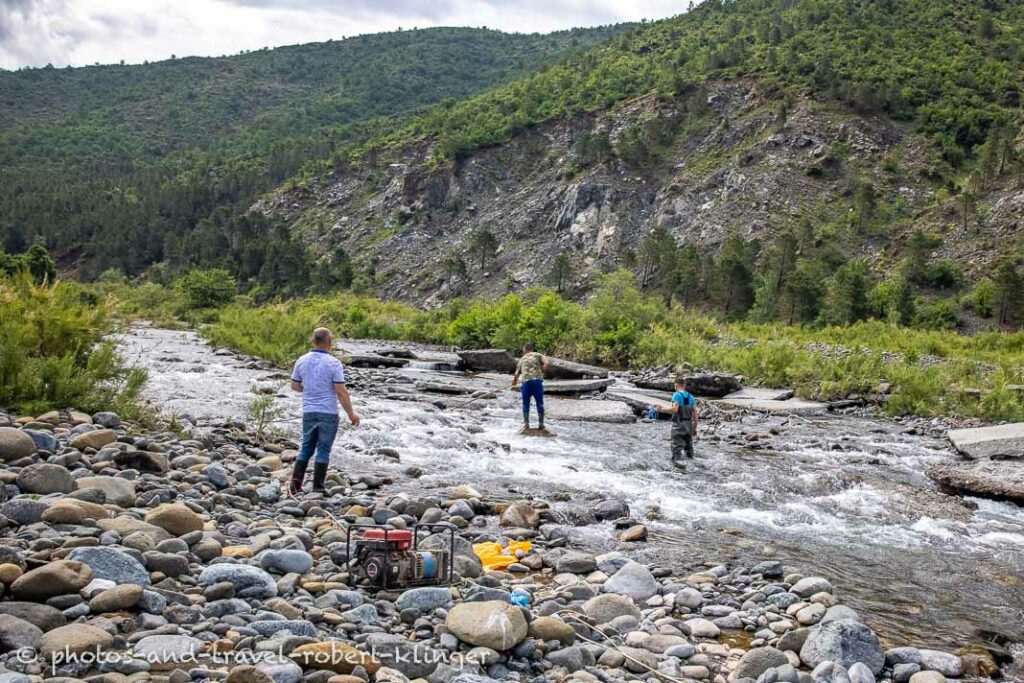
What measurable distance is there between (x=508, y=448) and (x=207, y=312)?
44.8 meters

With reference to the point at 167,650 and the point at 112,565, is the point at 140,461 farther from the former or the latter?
the point at 167,650

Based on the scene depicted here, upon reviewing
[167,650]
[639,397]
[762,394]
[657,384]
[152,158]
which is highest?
[152,158]

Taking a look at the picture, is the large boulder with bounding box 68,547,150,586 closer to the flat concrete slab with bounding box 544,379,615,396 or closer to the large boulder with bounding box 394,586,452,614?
the large boulder with bounding box 394,586,452,614

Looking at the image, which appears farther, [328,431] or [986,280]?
[986,280]

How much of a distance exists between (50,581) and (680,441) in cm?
1057

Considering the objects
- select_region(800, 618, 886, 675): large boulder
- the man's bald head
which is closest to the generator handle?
the man's bald head

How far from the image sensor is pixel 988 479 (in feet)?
36.9

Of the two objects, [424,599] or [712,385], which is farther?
[712,385]

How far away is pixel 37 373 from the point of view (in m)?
10.3

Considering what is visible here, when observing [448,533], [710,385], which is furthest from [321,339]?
[710,385]

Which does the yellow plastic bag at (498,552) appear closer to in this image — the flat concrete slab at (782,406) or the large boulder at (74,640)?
the large boulder at (74,640)

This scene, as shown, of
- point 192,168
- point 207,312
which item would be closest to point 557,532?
point 207,312

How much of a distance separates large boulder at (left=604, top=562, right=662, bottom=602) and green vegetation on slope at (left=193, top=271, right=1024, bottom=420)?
15.3 metres

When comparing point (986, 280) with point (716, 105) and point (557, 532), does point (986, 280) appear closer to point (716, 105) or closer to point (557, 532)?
point (716, 105)
